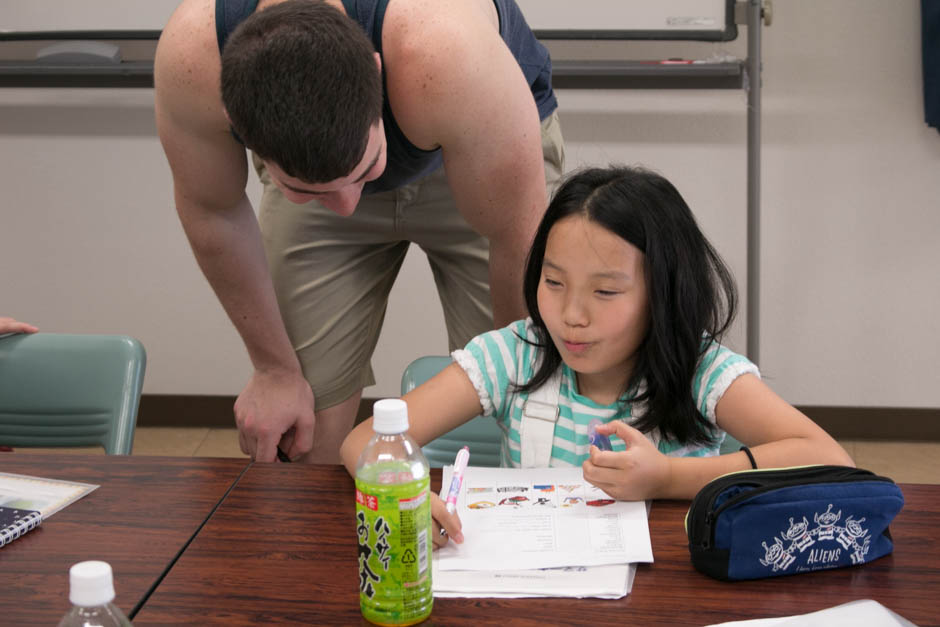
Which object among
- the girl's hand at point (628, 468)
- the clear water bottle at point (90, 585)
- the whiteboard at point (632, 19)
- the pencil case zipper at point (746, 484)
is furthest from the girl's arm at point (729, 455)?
the whiteboard at point (632, 19)

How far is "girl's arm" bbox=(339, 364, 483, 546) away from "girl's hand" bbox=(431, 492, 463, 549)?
0.80ft

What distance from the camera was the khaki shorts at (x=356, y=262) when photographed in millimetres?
1714

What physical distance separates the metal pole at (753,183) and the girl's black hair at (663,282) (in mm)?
1457

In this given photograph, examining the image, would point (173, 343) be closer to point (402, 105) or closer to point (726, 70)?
point (726, 70)

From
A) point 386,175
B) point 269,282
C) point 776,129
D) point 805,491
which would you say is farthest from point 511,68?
point 776,129

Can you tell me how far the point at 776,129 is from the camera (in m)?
2.96

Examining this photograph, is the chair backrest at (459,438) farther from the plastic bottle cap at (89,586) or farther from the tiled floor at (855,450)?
the tiled floor at (855,450)

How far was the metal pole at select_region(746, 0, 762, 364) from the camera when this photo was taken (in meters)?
2.64

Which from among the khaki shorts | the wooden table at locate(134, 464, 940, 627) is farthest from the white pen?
the khaki shorts

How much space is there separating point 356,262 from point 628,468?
2.83 feet

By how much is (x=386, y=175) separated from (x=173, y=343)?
6.73ft

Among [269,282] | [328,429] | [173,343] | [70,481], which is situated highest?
[269,282]

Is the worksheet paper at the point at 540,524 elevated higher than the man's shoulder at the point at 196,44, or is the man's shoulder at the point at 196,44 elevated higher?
the man's shoulder at the point at 196,44

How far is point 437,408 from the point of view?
4.29 feet
